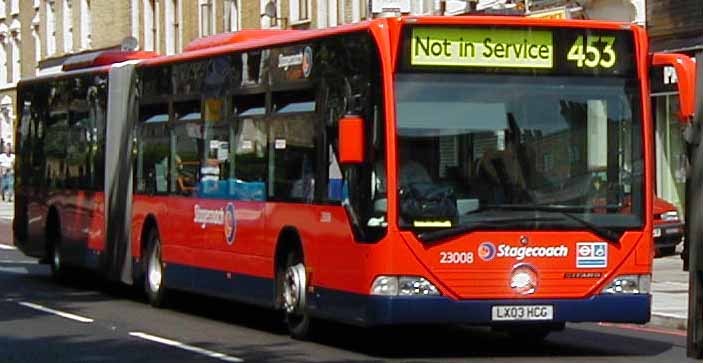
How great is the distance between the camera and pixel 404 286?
48.9ft

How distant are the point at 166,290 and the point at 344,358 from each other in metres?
6.06

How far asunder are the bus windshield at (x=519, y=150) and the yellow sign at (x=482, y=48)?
13 cm

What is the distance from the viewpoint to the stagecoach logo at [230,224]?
18484mm

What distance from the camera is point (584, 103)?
15.4m

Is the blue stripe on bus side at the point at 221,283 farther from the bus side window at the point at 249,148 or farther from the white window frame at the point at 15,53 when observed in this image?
the white window frame at the point at 15,53

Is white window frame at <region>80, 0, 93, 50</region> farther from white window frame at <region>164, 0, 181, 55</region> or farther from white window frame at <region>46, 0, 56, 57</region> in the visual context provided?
white window frame at <region>164, 0, 181, 55</region>

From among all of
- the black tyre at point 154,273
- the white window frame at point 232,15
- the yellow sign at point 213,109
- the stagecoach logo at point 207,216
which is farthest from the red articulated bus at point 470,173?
the white window frame at point 232,15

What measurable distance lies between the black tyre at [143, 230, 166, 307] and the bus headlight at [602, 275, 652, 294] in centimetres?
709

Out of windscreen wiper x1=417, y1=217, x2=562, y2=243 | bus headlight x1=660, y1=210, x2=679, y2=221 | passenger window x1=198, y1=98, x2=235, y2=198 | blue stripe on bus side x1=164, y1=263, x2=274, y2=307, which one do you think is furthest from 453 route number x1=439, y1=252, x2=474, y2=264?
bus headlight x1=660, y1=210, x2=679, y2=221

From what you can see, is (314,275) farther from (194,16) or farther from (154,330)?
(194,16)

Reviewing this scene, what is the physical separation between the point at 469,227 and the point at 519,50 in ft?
5.23

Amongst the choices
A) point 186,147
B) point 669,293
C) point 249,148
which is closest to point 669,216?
point 669,293

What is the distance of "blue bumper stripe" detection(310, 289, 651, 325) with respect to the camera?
14.8 m

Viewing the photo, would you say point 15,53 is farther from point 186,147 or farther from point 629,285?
point 629,285
